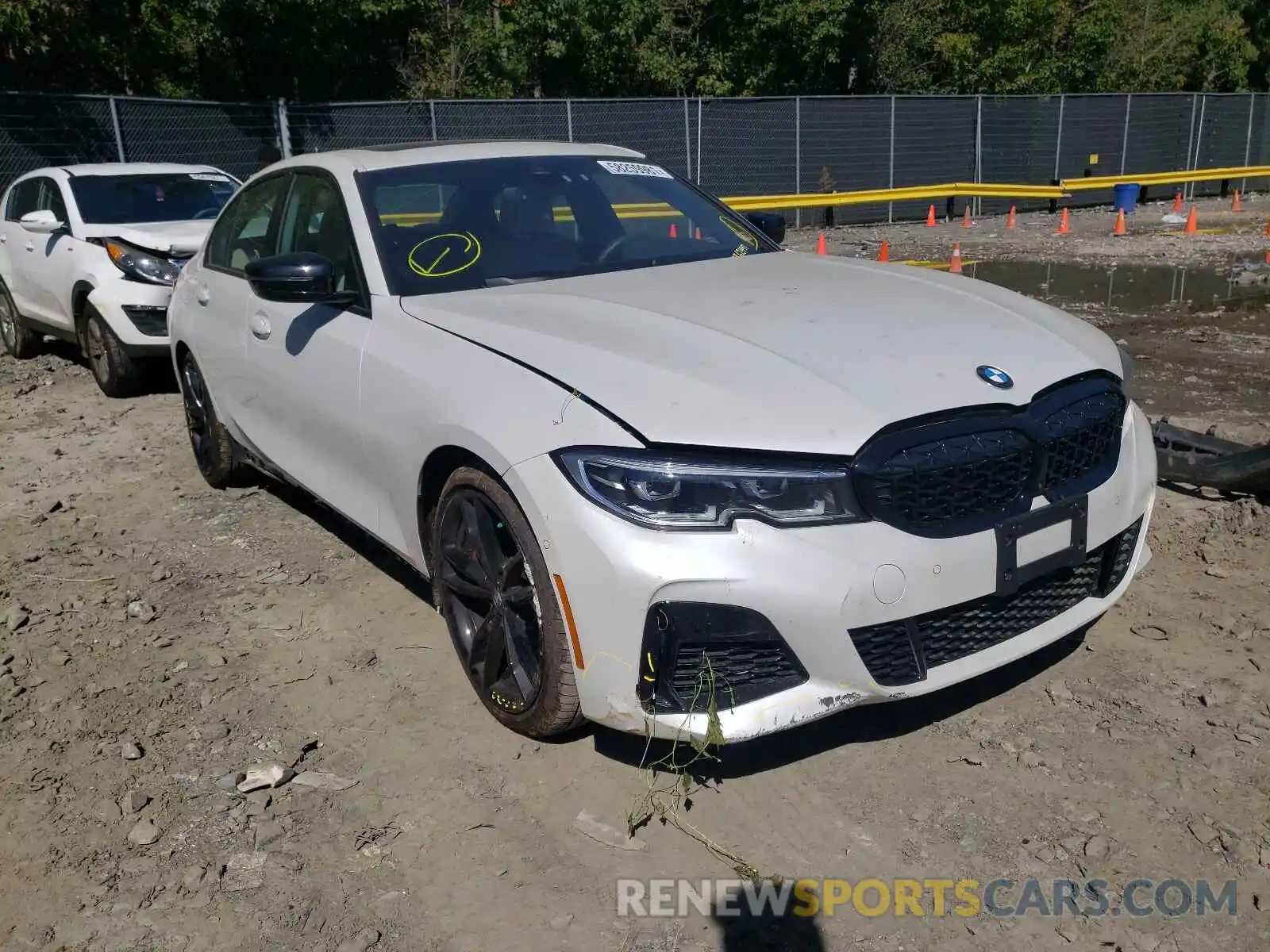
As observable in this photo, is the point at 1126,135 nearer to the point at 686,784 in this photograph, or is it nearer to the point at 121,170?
the point at 121,170

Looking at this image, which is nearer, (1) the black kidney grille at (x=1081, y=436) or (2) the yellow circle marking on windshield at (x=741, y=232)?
(1) the black kidney grille at (x=1081, y=436)

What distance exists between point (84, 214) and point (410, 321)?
630 centimetres

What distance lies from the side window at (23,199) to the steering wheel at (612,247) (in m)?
7.07

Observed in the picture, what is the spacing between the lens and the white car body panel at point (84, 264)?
7895 mm

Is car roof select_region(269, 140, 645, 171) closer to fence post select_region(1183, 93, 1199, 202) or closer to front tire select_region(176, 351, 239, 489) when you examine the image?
front tire select_region(176, 351, 239, 489)

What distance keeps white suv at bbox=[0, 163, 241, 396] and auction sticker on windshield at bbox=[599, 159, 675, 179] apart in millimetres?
4501

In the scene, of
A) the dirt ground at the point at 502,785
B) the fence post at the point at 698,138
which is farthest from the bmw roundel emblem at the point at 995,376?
the fence post at the point at 698,138

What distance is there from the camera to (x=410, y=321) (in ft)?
11.7

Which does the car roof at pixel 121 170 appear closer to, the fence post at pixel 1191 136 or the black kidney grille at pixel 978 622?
the black kidney grille at pixel 978 622

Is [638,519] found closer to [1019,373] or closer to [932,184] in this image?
[1019,373]

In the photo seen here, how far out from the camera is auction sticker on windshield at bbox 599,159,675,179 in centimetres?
467

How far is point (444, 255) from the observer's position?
3.95 meters

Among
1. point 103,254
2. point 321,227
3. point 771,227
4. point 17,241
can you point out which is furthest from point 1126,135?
point 321,227

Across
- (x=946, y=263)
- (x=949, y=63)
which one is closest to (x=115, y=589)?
(x=946, y=263)
